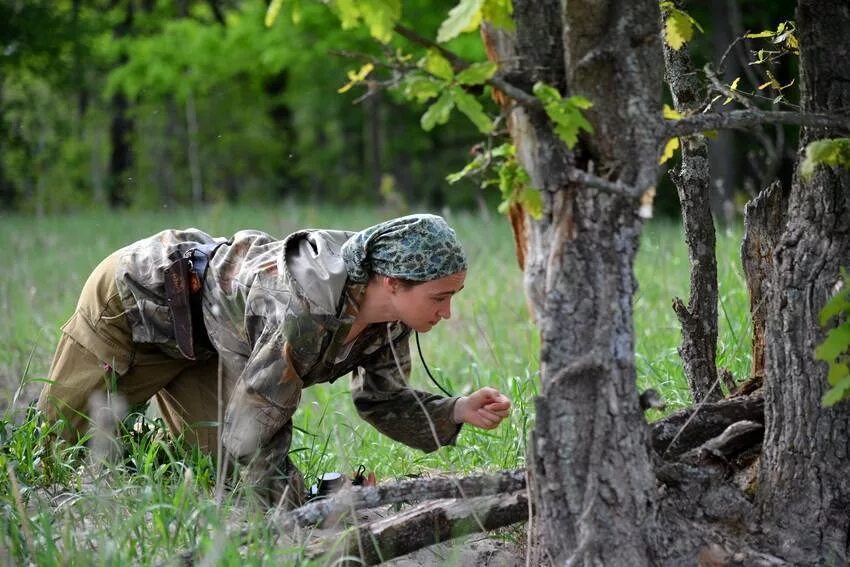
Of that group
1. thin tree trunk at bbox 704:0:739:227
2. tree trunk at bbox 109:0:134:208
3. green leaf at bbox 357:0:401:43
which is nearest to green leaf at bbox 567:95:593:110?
green leaf at bbox 357:0:401:43

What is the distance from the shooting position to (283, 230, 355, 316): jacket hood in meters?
2.96

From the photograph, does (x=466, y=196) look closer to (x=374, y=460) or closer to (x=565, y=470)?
(x=374, y=460)

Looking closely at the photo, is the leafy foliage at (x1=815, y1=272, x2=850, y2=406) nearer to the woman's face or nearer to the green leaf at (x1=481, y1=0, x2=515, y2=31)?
the green leaf at (x1=481, y1=0, x2=515, y2=31)

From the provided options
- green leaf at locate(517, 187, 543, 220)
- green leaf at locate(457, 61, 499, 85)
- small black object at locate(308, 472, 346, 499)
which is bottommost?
small black object at locate(308, 472, 346, 499)

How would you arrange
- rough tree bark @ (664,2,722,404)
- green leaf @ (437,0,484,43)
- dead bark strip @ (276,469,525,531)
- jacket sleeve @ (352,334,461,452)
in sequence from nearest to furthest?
1. green leaf @ (437,0,484,43)
2. dead bark strip @ (276,469,525,531)
3. rough tree bark @ (664,2,722,404)
4. jacket sleeve @ (352,334,461,452)

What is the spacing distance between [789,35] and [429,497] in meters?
1.58

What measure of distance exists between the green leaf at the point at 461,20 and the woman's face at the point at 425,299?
3.92 ft

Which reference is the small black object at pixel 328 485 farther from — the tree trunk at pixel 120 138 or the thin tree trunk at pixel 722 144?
the tree trunk at pixel 120 138

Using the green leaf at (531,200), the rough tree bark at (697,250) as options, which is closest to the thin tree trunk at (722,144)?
the rough tree bark at (697,250)

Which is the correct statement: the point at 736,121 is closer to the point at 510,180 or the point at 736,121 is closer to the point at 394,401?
the point at 510,180

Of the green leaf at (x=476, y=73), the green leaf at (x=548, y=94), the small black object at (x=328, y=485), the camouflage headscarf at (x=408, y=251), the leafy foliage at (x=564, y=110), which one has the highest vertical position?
the green leaf at (x=476, y=73)

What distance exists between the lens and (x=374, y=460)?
3891 mm

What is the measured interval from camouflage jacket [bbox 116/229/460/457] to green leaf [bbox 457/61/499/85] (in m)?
1.09

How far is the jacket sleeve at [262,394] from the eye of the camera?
2922 millimetres
